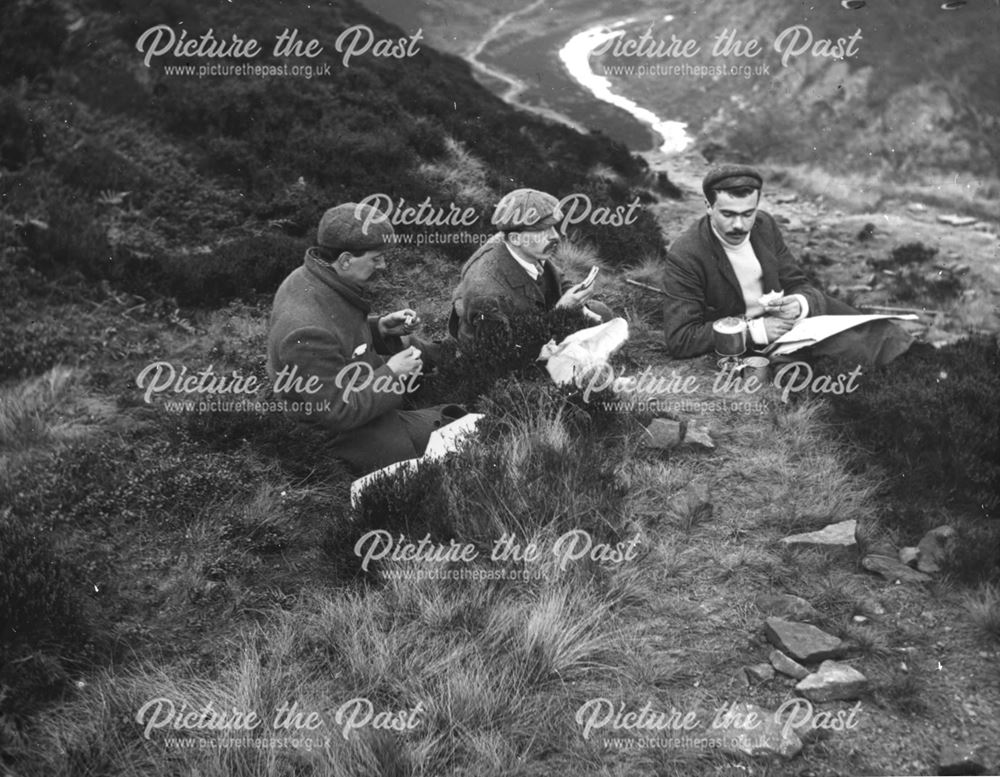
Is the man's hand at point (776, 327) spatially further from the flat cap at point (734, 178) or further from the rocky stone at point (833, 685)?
the rocky stone at point (833, 685)

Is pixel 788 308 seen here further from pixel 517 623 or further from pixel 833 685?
pixel 517 623

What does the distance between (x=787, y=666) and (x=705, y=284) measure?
11.2 ft

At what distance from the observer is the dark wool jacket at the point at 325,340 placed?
14.4 feet

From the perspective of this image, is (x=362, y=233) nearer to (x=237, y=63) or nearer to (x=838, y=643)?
(x=838, y=643)

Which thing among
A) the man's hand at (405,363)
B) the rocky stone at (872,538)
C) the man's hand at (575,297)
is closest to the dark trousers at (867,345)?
the man's hand at (575,297)

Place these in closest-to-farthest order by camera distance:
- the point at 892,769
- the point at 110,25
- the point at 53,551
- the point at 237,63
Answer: the point at 892,769, the point at 53,551, the point at 110,25, the point at 237,63

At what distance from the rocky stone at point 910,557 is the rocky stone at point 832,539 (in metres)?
0.21

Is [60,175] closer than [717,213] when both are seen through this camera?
No

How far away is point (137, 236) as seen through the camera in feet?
27.2

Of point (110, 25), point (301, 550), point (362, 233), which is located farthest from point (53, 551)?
point (110, 25)

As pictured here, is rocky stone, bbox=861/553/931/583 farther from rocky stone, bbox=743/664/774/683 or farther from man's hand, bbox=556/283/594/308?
man's hand, bbox=556/283/594/308

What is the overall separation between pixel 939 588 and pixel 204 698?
3.05 m

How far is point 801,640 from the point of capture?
10.3ft

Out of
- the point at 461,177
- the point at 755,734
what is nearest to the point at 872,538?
the point at 755,734
